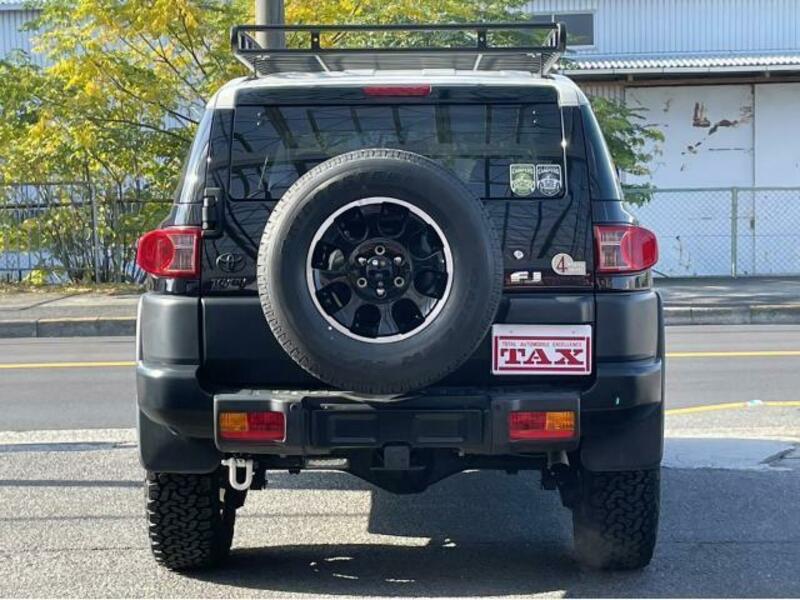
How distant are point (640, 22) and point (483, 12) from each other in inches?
268

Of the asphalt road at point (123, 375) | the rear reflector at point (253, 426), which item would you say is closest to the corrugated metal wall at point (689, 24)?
the asphalt road at point (123, 375)

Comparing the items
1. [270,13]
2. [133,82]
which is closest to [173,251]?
[270,13]

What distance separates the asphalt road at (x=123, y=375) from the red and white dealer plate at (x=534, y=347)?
4.52 m

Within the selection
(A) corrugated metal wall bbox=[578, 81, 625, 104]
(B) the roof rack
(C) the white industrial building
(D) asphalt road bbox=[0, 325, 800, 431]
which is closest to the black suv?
(B) the roof rack

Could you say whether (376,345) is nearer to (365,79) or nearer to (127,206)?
(365,79)

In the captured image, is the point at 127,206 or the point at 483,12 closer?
the point at 483,12

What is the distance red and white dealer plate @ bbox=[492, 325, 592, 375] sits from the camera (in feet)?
13.9

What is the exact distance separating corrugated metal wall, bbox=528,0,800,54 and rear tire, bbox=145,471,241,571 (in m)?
18.6

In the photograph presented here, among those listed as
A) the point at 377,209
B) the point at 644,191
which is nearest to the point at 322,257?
the point at 377,209

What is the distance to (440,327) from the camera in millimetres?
4020

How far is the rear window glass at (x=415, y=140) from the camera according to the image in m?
4.37

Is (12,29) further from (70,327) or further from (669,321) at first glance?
(669,321)

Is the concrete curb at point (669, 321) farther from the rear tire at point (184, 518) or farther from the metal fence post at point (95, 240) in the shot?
the rear tire at point (184, 518)

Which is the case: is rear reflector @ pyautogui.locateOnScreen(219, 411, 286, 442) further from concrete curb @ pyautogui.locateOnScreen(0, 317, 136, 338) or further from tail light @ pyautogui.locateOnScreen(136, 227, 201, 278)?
concrete curb @ pyautogui.locateOnScreen(0, 317, 136, 338)
